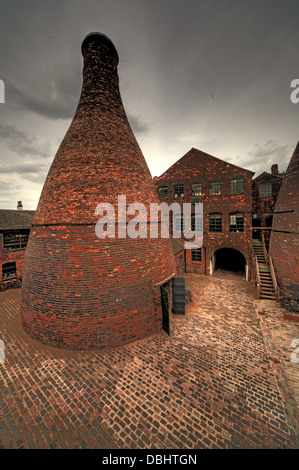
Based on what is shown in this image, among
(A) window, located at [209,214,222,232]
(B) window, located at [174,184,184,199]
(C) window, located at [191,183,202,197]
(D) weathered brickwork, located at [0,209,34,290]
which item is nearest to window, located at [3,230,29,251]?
(D) weathered brickwork, located at [0,209,34,290]

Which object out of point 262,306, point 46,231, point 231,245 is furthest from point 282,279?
point 46,231

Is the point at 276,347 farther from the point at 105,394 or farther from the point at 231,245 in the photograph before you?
the point at 231,245

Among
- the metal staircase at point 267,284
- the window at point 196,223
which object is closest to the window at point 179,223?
the window at point 196,223

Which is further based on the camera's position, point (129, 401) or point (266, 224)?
point (266, 224)

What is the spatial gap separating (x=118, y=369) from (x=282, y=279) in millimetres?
9869

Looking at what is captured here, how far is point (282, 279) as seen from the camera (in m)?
9.36

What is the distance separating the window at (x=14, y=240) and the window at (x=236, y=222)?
707 inches

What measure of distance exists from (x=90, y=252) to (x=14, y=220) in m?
14.2

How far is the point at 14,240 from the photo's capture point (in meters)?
13.9

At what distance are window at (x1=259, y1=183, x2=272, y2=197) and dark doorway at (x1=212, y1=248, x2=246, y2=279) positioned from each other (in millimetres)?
6545

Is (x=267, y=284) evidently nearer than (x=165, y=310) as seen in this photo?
No

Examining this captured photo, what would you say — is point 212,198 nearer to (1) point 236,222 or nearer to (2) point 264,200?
(1) point 236,222

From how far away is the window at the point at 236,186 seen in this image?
513 inches

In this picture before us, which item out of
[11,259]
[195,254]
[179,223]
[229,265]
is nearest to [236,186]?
[179,223]
